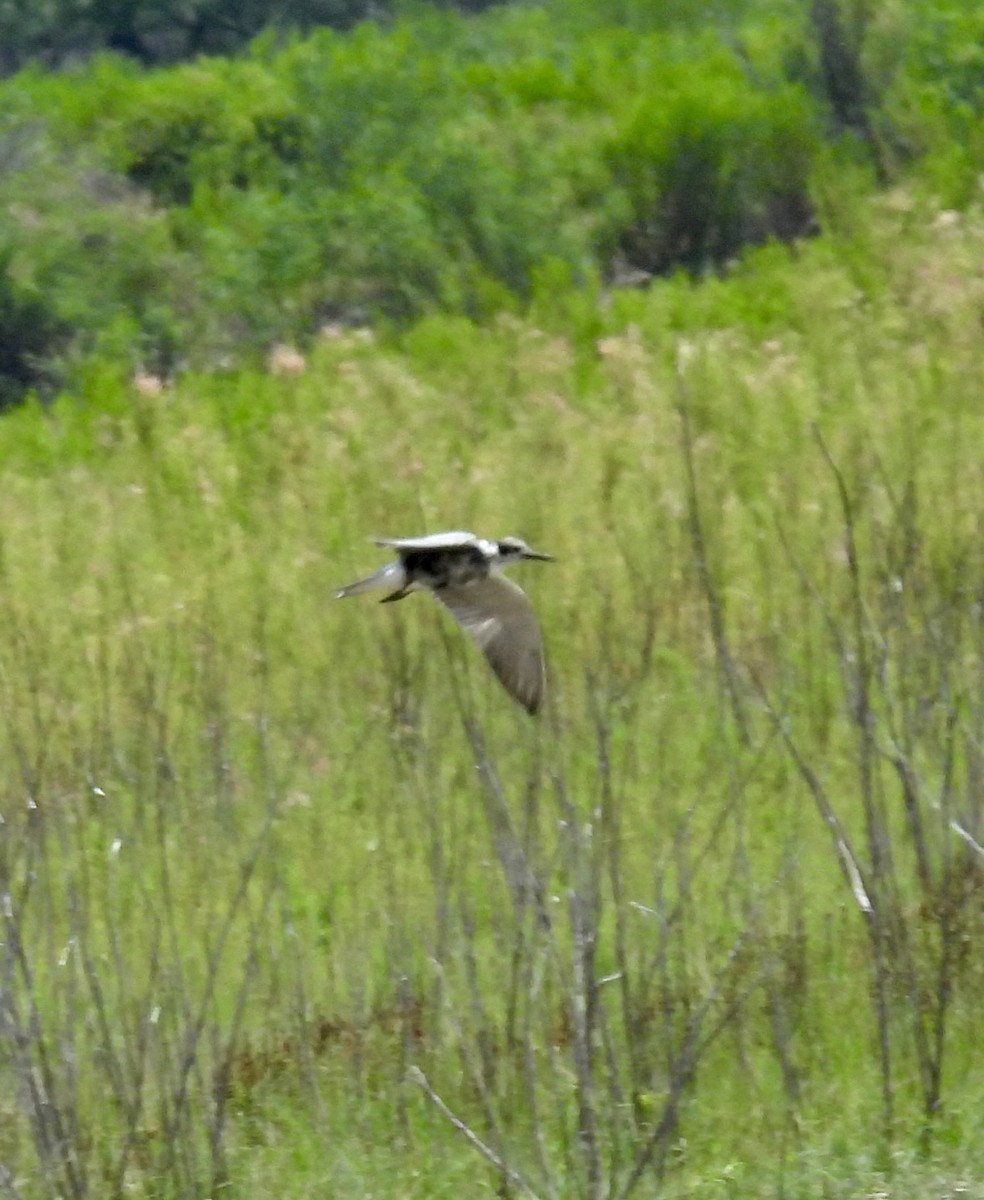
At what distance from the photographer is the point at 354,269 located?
16141 millimetres

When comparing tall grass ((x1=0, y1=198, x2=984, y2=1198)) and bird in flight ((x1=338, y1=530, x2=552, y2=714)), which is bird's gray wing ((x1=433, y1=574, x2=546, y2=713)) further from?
tall grass ((x1=0, y1=198, x2=984, y2=1198))

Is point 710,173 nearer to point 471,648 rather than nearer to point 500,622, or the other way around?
point 471,648

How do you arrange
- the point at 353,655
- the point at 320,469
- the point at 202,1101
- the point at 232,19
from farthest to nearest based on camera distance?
the point at 232,19
the point at 320,469
the point at 353,655
the point at 202,1101

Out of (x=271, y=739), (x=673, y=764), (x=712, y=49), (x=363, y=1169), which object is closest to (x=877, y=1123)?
(x=363, y=1169)

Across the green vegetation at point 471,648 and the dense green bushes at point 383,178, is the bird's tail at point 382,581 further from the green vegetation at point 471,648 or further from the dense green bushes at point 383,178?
the dense green bushes at point 383,178

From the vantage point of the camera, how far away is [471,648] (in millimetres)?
8430

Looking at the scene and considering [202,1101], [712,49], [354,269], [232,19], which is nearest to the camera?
[202,1101]

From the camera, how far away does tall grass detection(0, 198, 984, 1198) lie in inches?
197

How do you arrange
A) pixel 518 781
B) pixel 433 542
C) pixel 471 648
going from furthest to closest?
pixel 471 648 → pixel 518 781 → pixel 433 542

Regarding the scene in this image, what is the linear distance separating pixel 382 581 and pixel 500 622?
337mm

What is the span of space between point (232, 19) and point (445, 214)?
11723mm

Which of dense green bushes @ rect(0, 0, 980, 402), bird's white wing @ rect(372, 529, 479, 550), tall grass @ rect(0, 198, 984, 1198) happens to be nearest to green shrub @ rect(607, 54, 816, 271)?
dense green bushes @ rect(0, 0, 980, 402)

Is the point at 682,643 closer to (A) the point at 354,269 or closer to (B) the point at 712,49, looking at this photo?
(A) the point at 354,269

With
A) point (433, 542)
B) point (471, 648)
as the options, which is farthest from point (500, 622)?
point (471, 648)
